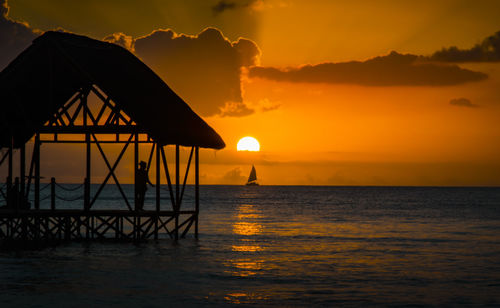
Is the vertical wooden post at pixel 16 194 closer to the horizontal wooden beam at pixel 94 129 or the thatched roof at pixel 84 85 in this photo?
the thatched roof at pixel 84 85

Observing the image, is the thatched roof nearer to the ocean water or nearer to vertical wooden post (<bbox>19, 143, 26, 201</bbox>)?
vertical wooden post (<bbox>19, 143, 26, 201</bbox>)

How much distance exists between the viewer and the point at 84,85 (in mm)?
26906

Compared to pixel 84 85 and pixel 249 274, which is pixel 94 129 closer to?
pixel 84 85

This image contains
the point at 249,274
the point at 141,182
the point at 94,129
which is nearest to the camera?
the point at 249,274

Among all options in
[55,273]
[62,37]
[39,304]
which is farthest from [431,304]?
[62,37]

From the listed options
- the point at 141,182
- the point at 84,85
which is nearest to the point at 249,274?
the point at 141,182

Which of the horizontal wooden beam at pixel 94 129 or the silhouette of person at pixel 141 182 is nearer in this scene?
the horizontal wooden beam at pixel 94 129

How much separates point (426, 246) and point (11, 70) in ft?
67.0

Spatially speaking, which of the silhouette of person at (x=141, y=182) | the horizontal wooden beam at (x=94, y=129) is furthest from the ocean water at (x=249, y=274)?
the horizontal wooden beam at (x=94, y=129)

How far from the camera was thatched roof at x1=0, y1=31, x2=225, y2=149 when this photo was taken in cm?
2556

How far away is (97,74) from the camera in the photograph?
2569 cm

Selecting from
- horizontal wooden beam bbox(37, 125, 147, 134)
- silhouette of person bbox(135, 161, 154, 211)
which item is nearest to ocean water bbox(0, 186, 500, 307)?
silhouette of person bbox(135, 161, 154, 211)

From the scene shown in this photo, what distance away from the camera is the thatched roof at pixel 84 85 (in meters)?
25.6

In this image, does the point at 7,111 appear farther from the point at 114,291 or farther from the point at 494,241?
the point at 494,241
